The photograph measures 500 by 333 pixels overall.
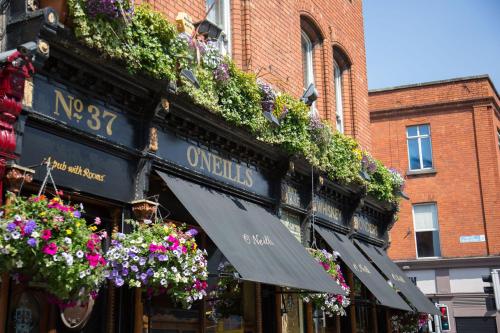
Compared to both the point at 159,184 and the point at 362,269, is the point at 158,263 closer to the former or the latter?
the point at 159,184

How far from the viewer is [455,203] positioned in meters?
28.8

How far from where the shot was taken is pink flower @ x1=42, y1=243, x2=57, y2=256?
564 cm

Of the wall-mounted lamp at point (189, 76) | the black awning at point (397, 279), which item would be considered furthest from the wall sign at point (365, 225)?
the wall-mounted lamp at point (189, 76)

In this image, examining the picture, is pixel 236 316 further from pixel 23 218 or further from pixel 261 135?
pixel 23 218

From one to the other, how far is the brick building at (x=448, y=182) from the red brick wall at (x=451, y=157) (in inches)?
1.6

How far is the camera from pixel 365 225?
16.2 metres

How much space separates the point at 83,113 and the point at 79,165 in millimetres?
617

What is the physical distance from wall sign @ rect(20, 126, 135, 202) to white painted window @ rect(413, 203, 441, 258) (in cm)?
2285

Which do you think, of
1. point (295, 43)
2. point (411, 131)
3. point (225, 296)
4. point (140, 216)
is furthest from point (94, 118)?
point (411, 131)

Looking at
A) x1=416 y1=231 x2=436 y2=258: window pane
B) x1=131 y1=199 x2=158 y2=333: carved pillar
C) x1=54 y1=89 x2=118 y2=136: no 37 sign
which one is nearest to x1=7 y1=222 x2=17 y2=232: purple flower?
x1=54 y1=89 x2=118 y2=136: no 37 sign

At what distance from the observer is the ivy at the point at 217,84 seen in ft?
25.1

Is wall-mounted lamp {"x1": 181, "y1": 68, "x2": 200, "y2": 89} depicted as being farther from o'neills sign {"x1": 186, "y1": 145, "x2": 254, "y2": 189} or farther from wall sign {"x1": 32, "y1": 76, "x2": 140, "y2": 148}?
o'neills sign {"x1": 186, "y1": 145, "x2": 254, "y2": 189}

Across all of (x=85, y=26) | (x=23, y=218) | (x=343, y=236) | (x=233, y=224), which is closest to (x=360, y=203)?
(x=343, y=236)

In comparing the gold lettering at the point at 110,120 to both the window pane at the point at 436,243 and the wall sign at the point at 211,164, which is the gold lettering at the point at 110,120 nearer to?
the wall sign at the point at 211,164
